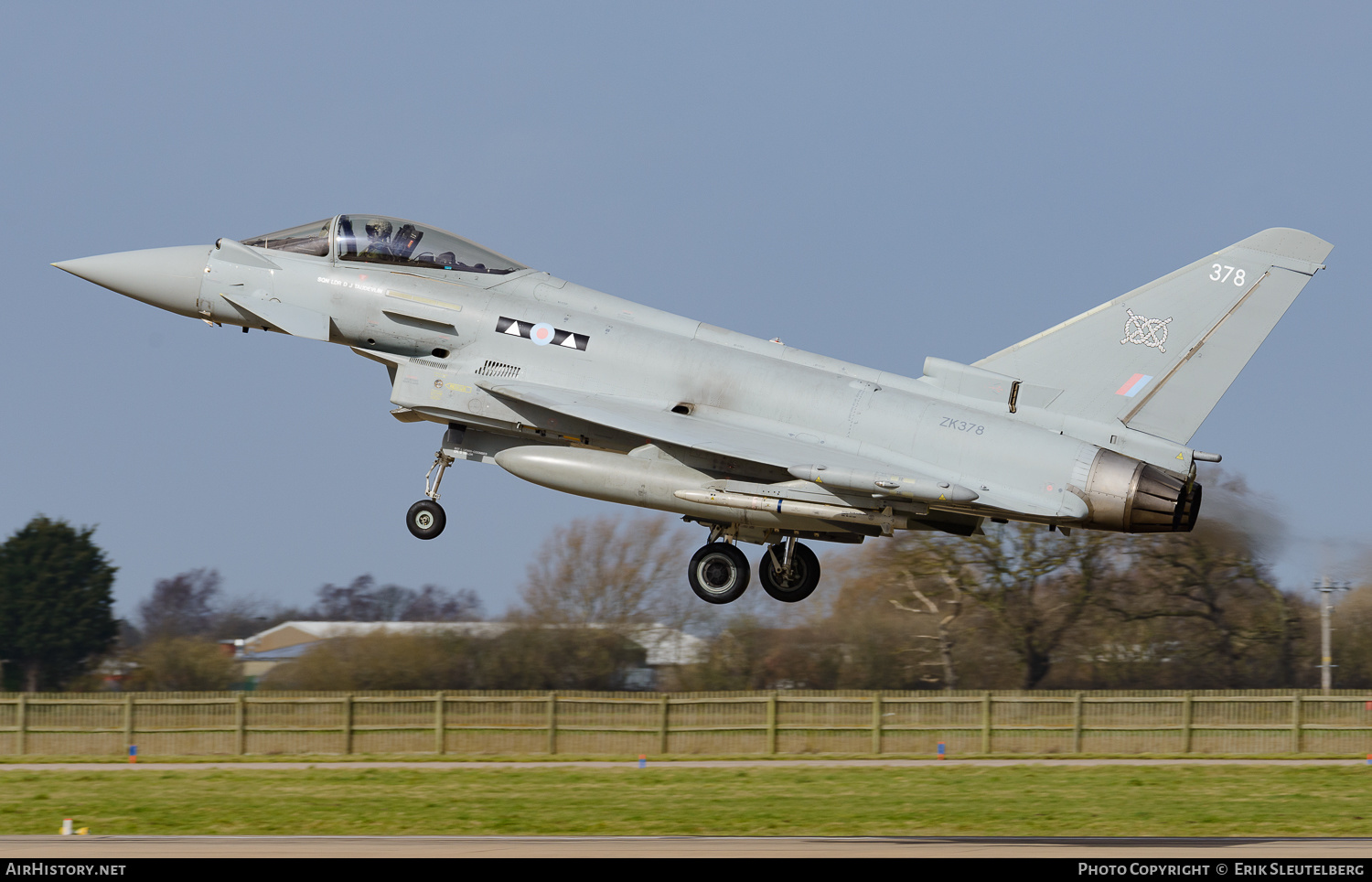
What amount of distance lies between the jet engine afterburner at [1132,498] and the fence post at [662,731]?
1785 cm

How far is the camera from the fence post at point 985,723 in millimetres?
32344

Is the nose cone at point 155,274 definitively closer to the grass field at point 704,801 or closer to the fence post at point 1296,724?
the grass field at point 704,801

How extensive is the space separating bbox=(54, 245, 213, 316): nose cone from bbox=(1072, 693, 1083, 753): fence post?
902 inches

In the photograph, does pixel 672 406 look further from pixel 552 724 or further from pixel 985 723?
pixel 985 723

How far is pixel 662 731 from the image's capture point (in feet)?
106

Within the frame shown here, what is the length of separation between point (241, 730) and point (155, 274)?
54.7 feet

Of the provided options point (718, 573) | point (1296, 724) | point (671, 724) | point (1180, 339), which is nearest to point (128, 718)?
point (671, 724)

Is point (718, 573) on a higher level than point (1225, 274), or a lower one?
lower

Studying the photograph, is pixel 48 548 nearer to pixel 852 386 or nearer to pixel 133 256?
pixel 133 256

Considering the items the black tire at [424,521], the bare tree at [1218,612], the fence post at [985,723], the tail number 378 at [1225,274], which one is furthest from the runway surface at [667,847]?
the bare tree at [1218,612]

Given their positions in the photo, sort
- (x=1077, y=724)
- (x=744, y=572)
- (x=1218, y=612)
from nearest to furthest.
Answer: (x=744, y=572), (x=1077, y=724), (x=1218, y=612)
